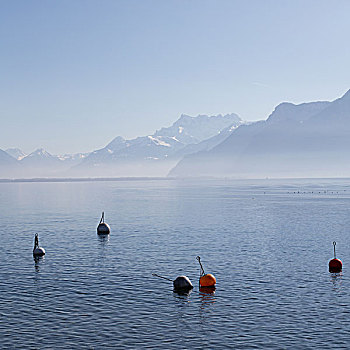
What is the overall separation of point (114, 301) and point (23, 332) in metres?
11.4

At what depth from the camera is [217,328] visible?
139 ft

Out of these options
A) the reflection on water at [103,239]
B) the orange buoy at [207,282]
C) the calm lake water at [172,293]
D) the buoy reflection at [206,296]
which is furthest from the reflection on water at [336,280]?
the reflection on water at [103,239]

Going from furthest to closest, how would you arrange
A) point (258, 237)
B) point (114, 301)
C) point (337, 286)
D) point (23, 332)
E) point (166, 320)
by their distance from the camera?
point (258, 237) → point (337, 286) → point (114, 301) → point (166, 320) → point (23, 332)

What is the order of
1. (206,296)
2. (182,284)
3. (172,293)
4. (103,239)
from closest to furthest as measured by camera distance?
(206,296)
(172,293)
(182,284)
(103,239)

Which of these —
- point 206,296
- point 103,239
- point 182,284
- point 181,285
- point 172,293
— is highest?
point 182,284

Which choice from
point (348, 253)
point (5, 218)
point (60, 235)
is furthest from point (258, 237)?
point (5, 218)

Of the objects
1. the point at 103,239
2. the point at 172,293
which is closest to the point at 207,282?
the point at 172,293

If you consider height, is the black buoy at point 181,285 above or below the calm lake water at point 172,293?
above

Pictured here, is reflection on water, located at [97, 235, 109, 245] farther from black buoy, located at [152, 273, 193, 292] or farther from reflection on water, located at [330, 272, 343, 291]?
reflection on water, located at [330, 272, 343, 291]

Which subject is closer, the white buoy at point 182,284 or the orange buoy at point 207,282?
the white buoy at point 182,284

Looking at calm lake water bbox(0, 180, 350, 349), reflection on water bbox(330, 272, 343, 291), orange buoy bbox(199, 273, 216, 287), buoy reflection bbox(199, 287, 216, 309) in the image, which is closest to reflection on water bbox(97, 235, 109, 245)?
calm lake water bbox(0, 180, 350, 349)

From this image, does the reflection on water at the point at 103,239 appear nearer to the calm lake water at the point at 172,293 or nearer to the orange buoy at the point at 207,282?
the calm lake water at the point at 172,293

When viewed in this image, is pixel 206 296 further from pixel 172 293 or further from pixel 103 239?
pixel 103 239

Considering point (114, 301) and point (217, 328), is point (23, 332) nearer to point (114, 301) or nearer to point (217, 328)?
point (114, 301)
